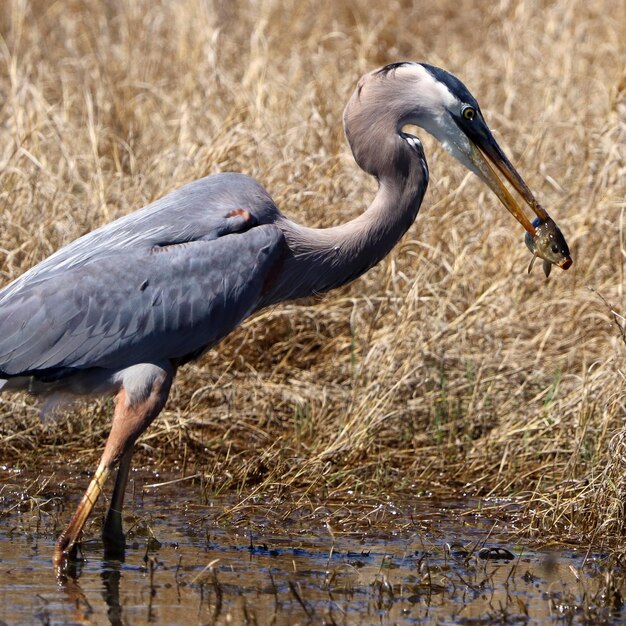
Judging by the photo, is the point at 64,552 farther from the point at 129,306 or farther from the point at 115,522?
the point at 129,306

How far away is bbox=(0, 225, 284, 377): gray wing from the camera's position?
4.75m

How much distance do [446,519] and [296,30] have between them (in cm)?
560

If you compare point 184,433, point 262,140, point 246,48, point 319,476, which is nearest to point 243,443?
point 184,433

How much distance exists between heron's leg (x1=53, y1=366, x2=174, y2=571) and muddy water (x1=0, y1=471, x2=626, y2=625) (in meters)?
0.17

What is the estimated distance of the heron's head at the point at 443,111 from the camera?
16.6ft

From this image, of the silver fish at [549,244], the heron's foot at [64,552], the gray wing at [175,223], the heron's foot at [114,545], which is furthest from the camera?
the silver fish at [549,244]

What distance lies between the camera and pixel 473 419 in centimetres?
593

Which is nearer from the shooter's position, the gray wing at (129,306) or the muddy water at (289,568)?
the muddy water at (289,568)

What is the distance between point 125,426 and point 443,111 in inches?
67.2

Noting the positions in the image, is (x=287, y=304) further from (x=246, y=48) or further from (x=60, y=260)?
(x=246, y=48)

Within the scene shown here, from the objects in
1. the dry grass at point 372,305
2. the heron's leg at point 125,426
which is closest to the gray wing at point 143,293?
the heron's leg at point 125,426

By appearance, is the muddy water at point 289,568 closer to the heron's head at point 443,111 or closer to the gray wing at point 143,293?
the gray wing at point 143,293

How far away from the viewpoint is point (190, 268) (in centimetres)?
482

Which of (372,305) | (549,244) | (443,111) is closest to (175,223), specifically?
(443,111)
